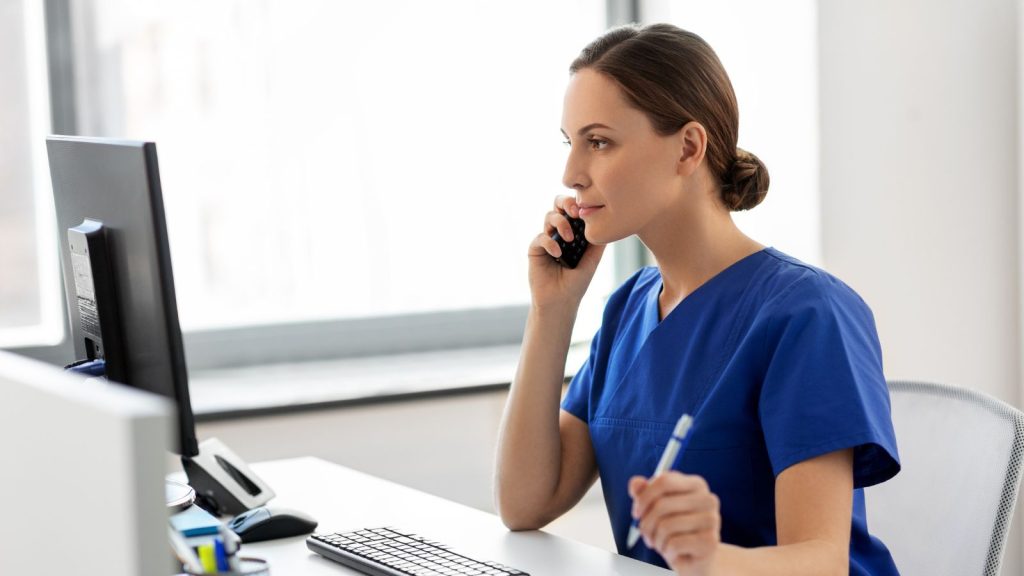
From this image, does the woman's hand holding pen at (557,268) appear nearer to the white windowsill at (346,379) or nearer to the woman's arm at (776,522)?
the woman's arm at (776,522)

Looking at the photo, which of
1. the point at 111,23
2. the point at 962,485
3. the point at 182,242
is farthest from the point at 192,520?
the point at 111,23

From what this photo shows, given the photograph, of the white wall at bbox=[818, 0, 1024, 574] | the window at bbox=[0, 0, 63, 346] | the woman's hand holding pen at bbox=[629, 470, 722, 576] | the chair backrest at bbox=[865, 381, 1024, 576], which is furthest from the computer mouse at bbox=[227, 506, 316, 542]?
the white wall at bbox=[818, 0, 1024, 574]

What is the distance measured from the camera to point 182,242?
2.52 m

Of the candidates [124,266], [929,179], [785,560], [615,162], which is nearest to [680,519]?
[785,560]

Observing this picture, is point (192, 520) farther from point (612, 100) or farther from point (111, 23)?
point (111, 23)

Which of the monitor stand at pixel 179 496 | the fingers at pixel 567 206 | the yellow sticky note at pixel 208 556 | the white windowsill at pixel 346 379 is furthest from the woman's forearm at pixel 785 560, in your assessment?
the white windowsill at pixel 346 379

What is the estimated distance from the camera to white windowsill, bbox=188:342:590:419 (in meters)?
2.30

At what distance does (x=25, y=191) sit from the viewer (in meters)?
2.36

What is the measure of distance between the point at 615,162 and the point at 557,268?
256mm

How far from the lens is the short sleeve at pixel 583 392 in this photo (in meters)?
1.57

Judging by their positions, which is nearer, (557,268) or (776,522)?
(776,522)

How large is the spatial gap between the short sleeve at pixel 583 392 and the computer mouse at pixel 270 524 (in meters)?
0.39

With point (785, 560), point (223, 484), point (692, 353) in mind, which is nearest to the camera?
point (785, 560)

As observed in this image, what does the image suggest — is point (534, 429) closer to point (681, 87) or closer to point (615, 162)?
point (615, 162)
